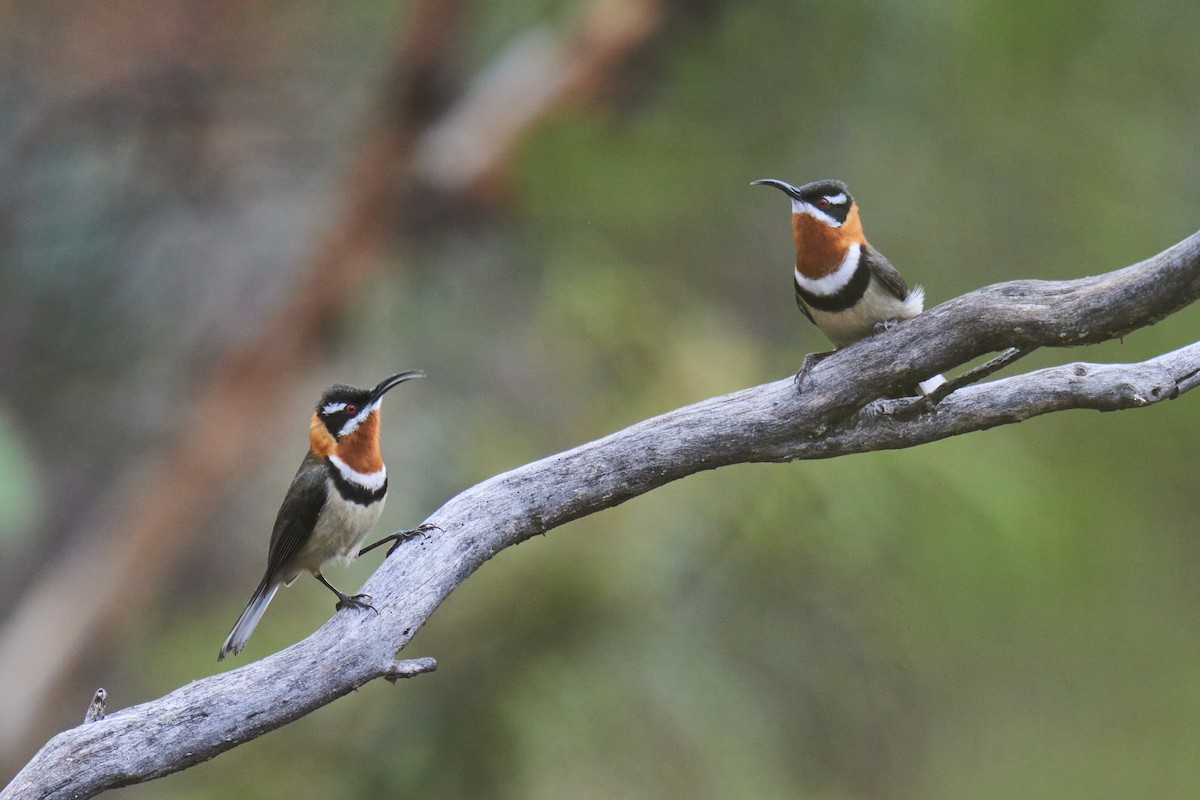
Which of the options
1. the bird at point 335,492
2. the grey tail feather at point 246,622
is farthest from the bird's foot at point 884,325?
the grey tail feather at point 246,622

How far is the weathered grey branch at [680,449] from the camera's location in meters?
2.28

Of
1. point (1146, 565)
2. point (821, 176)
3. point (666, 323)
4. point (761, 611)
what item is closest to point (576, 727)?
point (761, 611)

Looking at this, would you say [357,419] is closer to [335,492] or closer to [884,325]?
[335,492]

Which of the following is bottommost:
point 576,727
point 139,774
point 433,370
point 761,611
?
point 139,774

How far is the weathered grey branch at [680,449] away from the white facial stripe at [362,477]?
1.37 ft

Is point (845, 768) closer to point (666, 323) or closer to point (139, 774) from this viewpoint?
point (666, 323)

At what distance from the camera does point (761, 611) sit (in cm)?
695

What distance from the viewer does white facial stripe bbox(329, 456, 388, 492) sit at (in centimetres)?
296

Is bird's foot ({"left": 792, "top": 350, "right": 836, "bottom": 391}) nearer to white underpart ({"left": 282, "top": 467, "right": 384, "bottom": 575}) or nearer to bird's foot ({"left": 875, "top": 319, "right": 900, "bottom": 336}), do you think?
bird's foot ({"left": 875, "top": 319, "right": 900, "bottom": 336})

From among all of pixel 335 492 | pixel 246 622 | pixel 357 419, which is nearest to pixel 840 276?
pixel 357 419

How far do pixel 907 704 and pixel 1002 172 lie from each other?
3449 mm

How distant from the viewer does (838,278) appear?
8.87 feet

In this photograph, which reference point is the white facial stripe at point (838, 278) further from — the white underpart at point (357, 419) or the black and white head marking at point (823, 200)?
the white underpart at point (357, 419)

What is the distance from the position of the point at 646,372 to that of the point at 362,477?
3341 mm
